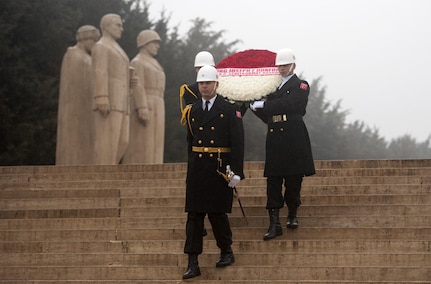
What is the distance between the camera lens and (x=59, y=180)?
41.2ft

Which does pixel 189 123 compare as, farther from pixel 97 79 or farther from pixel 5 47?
pixel 5 47

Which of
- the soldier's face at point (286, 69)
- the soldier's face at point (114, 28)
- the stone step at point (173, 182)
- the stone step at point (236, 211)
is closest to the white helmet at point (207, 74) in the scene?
the soldier's face at point (286, 69)

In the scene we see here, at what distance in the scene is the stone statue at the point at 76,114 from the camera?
58.4 ft

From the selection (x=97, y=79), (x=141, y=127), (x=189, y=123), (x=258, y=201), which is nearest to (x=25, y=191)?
(x=258, y=201)

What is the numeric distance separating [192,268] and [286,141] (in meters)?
1.89

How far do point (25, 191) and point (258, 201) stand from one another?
11.0ft

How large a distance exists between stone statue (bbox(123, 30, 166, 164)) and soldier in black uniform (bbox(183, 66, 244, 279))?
10627mm

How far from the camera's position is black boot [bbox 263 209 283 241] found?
8.98 meters

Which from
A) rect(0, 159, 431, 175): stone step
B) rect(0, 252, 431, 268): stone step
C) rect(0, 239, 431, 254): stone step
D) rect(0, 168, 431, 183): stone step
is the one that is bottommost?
rect(0, 252, 431, 268): stone step

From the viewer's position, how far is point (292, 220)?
9312 millimetres

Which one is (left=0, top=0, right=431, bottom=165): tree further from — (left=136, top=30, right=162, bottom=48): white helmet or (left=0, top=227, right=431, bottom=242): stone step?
(left=0, top=227, right=431, bottom=242): stone step

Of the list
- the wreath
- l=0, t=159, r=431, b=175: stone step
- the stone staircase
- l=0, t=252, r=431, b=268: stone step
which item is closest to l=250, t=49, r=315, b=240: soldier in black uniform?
the wreath

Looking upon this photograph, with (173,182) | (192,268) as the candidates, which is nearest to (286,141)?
(192,268)

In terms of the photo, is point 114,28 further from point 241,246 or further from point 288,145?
point 241,246
